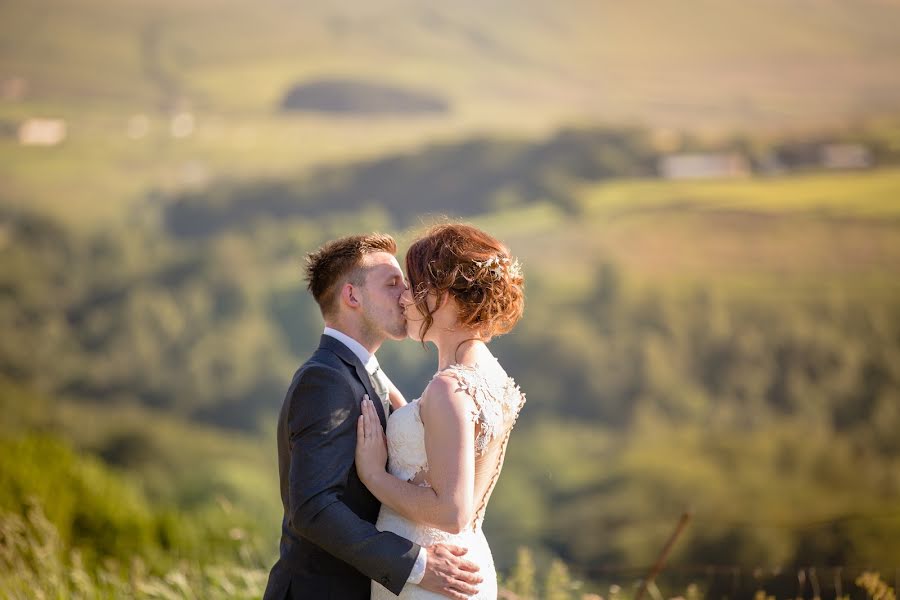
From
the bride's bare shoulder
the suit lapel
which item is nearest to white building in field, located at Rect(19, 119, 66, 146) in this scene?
the suit lapel

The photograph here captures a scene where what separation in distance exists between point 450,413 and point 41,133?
18046 millimetres

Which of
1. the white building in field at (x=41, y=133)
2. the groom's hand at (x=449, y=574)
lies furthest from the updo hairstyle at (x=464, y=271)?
the white building in field at (x=41, y=133)

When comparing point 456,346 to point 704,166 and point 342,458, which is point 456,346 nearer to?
point 342,458

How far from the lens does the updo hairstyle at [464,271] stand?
2.53 meters

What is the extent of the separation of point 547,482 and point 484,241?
15278 mm

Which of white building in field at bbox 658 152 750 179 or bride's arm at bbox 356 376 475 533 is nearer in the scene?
bride's arm at bbox 356 376 475 533

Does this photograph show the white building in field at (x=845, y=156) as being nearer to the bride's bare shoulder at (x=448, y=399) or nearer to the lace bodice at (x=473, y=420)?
the lace bodice at (x=473, y=420)

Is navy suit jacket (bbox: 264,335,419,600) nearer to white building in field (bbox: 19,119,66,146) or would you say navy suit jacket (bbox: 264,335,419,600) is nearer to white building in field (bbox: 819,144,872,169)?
white building in field (bbox: 19,119,66,146)

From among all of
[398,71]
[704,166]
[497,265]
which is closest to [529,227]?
[704,166]

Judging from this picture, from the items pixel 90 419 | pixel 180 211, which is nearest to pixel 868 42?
pixel 180 211

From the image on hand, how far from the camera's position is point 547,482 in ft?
57.3

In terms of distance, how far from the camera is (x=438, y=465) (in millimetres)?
2447

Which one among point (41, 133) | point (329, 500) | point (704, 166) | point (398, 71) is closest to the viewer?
point (329, 500)

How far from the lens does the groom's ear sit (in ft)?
8.64
